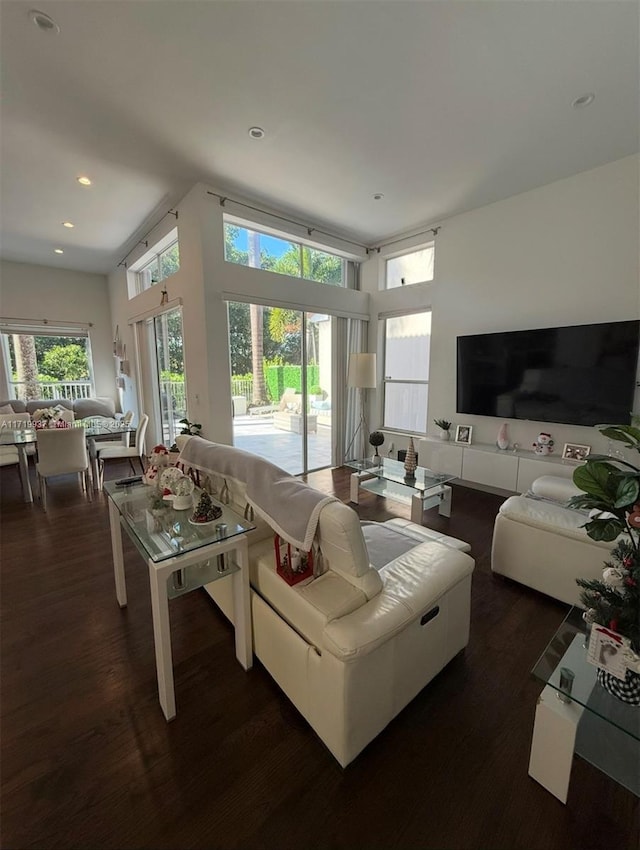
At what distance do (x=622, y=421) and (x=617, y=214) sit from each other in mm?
1869

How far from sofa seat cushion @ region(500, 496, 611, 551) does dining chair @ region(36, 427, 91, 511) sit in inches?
167

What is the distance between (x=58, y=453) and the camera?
3668 millimetres

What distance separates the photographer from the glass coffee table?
10.0 feet

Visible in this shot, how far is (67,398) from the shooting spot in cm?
661

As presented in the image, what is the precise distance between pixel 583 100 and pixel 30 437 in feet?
19.2

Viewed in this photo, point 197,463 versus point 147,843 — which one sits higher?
point 197,463

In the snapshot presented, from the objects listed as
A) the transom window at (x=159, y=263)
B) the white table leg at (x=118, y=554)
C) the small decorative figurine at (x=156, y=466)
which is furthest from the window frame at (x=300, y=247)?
the white table leg at (x=118, y=554)

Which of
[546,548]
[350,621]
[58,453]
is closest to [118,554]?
[350,621]

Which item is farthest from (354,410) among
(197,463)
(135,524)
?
(135,524)

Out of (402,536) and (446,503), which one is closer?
(402,536)

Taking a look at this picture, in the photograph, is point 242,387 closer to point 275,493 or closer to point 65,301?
point 275,493

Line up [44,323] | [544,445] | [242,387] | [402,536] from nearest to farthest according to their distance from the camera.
Answer: [402,536], [544,445], [242,387], [44,323]

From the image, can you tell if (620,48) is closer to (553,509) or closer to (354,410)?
(553,509)

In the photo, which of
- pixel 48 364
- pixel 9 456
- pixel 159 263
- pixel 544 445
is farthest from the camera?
pixel 48 364
